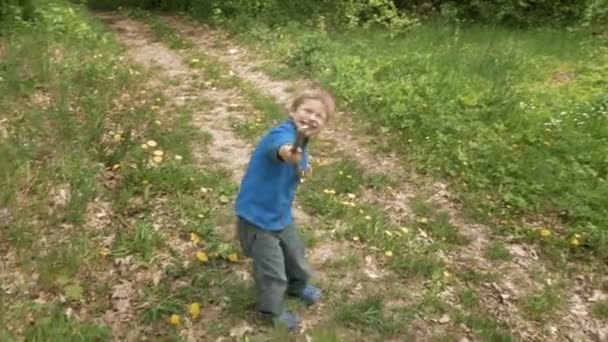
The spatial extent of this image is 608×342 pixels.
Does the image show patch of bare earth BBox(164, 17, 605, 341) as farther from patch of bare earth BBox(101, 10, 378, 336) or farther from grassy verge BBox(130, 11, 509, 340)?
patch of bare earth BBox(101, 10, 378, 336)

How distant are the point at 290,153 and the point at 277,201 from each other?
409 millimetres

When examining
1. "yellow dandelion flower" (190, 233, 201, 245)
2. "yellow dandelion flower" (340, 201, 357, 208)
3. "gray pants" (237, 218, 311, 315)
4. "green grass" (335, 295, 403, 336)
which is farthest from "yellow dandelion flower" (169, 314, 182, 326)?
"yellow dandelion flower" (340, 201, 357, 208)

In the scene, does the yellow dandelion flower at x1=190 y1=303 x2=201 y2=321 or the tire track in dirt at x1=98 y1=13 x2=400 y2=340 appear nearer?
the yellow dandelion flower at x1=190 y1=303 x2=201 y2=321

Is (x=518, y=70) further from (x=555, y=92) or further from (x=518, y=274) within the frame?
(x=518, y=274)

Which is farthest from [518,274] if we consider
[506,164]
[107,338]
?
[107,338]

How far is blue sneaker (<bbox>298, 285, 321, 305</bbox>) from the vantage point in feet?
13.5

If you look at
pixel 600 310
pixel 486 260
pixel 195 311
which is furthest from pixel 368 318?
pixel 600 310

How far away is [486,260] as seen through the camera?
195 inches

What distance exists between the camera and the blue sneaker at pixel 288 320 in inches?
151

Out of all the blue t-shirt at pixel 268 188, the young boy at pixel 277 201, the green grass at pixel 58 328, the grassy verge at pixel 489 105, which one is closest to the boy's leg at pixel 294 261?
the young boy at pixel 277 201

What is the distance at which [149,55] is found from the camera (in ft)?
30.9

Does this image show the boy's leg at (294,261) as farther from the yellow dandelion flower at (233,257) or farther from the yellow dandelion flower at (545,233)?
the yellow dandelion flower at (545,233)

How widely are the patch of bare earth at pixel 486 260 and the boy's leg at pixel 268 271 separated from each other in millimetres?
1580

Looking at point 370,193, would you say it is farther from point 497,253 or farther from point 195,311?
point 195,311
